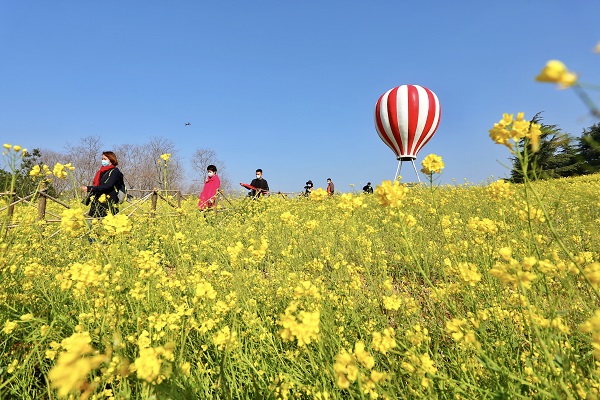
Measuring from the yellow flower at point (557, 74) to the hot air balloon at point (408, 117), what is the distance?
12.6m

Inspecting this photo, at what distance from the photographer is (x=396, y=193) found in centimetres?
162

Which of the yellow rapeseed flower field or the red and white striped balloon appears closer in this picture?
the yellow rapeseed flower field

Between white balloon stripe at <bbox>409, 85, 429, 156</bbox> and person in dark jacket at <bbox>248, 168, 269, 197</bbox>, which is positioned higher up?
white balloon stripe at <bbox>409, 85, 429, 156</bbox>

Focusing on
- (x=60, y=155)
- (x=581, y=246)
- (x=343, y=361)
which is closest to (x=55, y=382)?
(x=343, y=361)

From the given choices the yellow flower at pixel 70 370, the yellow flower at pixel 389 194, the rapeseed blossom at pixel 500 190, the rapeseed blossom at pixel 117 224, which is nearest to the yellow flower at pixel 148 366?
the yellow flower at pixel 70 370

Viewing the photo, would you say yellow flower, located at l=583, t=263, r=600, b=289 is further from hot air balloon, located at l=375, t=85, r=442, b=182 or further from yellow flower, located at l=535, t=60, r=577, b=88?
hot air balloon, located at l=375, t=85, r=442, b=182

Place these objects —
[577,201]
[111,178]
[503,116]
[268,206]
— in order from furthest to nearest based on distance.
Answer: [268,206]
[577,201]
[111,178]
[503,116]

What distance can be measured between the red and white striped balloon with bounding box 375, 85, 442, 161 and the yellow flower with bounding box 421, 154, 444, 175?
11.1 metres

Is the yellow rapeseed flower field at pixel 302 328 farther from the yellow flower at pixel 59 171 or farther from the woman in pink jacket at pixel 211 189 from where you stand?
the woman in pink jacket at pixel 211 189

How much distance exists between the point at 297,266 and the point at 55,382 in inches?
118

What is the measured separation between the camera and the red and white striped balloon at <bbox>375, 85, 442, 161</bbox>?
1240 centimetres

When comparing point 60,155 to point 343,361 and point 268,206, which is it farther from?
point 343,361

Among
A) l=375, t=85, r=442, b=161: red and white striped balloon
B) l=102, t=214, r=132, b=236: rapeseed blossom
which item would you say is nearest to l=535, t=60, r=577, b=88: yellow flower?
l=102, t=214, r=132, b=236: rapeseed blossom

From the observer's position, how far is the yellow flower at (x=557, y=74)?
694 millimetres
